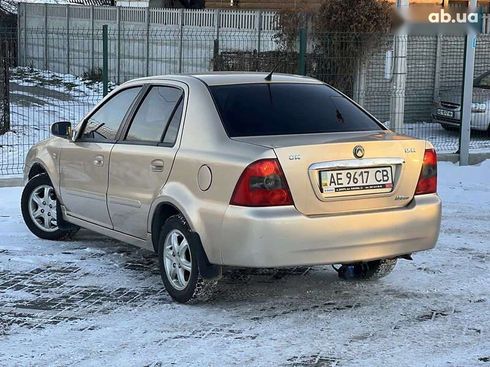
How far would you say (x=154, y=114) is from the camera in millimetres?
6020

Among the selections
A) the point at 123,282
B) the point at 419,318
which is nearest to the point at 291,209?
the point at 419,318

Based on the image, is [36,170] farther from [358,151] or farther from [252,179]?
[358,151]

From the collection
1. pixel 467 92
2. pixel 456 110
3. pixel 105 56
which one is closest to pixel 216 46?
pixel 105 56

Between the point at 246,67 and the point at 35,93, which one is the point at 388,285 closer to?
the point at 246,67

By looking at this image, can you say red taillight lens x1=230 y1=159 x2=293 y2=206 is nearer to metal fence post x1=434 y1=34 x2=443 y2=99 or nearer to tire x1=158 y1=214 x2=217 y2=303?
tire x1=158 y1=214 x2=217 y2=303

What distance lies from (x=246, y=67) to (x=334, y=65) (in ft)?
4.85

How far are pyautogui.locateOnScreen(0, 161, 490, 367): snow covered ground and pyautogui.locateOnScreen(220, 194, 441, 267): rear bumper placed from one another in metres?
0.44

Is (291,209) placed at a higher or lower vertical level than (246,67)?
lower

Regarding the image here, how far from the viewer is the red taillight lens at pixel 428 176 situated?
17.9ft

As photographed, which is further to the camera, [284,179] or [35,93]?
[35,93]

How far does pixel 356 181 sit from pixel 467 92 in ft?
25.8

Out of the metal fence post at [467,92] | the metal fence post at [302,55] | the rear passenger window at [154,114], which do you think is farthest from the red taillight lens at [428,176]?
the metal fence post at [467,92]

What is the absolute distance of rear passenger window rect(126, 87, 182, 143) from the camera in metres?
5.86

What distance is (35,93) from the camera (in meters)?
16.6
